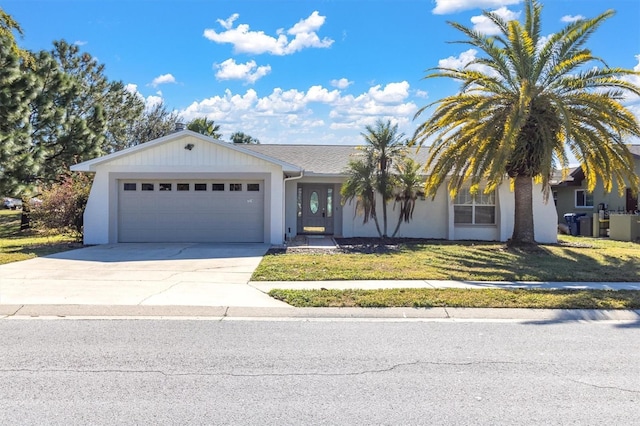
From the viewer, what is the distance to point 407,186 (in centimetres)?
1777

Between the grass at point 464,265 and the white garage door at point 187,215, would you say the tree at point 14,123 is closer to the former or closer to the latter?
the white garage door at point 187,215

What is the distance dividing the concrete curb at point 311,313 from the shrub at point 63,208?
1056 centimetres

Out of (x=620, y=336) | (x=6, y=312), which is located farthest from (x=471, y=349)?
(x=6, y=312)

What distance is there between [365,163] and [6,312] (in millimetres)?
12266

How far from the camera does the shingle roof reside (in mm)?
19461

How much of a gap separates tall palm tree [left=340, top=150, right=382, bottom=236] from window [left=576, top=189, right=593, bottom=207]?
1535 centimetres

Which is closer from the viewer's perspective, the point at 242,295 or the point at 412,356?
the point at 412,356

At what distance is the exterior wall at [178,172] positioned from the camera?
1661cm

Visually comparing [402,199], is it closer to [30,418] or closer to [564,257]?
[564,257]

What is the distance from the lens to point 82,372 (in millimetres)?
4875

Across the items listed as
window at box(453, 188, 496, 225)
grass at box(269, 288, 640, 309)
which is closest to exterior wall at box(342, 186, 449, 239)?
window at box(453, 188, 496, 225)

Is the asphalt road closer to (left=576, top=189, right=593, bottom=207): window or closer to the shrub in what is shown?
the shrub

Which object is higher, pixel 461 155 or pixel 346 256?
pixel 461 155

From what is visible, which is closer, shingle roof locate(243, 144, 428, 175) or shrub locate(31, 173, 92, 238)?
shrub locate(31, 173, 92, 238)
